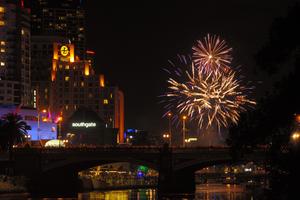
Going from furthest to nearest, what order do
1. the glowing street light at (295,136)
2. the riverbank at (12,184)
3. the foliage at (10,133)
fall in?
1. the foliage at (10,133)
2. the riverbank at (12,184)
3. the glowing street light at (295,136)

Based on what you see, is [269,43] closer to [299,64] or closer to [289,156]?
[299,64]

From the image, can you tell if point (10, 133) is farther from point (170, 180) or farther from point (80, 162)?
point (170, 180)

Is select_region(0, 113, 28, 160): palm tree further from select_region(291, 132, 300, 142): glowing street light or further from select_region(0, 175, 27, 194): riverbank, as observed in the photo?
select_region(291, 132, 300, 142): glowing street light

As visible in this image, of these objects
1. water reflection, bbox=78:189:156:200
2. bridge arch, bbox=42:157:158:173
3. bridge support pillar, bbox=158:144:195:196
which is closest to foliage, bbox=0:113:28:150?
bridge arch, bbox=42:157:158:173

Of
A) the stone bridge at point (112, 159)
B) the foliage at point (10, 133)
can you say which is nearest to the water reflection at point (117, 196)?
the stone bridge at point (112, 159)

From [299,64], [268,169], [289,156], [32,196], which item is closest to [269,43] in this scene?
[299,64]

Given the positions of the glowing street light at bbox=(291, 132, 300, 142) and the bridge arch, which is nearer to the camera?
the glowing street light at bbox=(291, 132, 300, 142)

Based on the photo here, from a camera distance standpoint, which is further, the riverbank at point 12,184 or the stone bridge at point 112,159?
the stone bridge at point 112,159

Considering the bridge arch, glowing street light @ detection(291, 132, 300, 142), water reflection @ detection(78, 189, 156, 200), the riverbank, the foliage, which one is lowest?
water reflection @ detection(78, 189, 156, 200)

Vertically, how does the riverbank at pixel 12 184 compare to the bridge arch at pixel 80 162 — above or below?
below

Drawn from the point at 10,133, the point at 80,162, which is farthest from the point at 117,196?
the point at 10,133

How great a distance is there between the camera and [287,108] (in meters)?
33.8

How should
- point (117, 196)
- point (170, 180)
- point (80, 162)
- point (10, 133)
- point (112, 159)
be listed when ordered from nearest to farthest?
point (170, 180) → point (117, 196) → point (80, 162) → point (112, 159) → point (10, 133)

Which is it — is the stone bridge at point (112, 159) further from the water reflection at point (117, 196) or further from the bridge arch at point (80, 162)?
the water reflection at point (117, 196)
